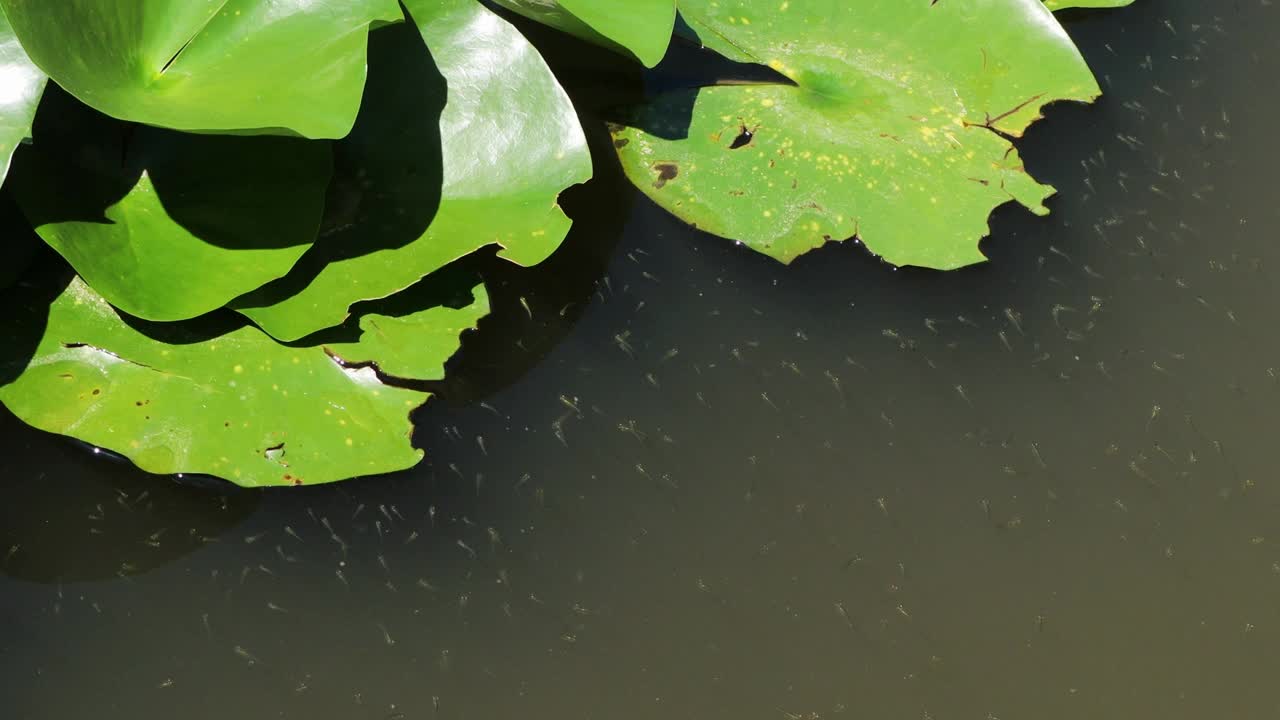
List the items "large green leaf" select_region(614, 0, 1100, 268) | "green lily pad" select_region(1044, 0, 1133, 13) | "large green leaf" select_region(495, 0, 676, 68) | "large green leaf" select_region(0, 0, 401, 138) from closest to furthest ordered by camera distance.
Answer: "large green leaf" select_region(0, 0, 401, 138)
"large green leaf" select_region(495, 0, 676, 68)
"large green leaf" select_region(614, 0, 1100, 268)
"green lily pad" select_region(1044, 0, 1133, 13)

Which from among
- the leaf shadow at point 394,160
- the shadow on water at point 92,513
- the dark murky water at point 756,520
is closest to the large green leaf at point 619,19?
the leaf shadow at point 394,160

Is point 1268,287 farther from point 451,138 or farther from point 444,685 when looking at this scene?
point 444,685

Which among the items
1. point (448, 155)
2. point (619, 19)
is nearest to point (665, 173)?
point (619, 19)

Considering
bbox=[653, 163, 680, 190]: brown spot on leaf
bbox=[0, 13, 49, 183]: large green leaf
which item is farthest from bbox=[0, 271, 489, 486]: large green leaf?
bbox=[653, 163, 680, 190]: brown spot on leaf

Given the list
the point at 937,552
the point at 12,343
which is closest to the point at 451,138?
the point at 12,343

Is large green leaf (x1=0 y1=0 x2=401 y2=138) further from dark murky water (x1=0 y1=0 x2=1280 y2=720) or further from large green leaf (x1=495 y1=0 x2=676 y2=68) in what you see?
dark murky water (x1=0 y1=0 x2=1280 y2=720)

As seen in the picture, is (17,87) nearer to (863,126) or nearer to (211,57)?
(211,57)

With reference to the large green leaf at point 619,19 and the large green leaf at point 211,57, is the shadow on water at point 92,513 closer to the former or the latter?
the large green leaf at point 211,57
